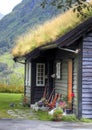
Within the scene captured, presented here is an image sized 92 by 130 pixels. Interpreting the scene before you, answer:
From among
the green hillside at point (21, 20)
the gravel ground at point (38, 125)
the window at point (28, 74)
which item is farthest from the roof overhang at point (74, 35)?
the green hillside at point (21, 20)

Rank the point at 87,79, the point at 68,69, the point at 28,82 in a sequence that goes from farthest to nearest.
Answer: the point at 28,82 → the point at 68,69 → the point at 87,79

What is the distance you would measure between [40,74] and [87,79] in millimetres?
5951

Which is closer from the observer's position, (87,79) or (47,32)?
(87,79)

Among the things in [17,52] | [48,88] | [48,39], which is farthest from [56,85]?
[17,52]

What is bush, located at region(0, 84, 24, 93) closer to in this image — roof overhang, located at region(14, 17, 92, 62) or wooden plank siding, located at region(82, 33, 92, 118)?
wooden plank siding, located at region(82, 33, 92, 118)

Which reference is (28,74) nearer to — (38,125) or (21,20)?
(38,125)

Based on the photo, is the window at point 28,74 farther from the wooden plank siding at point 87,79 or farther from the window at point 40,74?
the wooden plank siding at point 87,79

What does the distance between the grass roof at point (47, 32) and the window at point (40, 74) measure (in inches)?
38.5

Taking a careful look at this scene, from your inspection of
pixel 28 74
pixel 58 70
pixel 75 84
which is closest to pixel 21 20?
pixel 28 74

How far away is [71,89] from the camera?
21047mm

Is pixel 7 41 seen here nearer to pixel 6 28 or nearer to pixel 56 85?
pixel 6 28

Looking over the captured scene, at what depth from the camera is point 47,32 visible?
82.5 ft

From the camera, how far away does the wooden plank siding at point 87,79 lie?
19547 mm

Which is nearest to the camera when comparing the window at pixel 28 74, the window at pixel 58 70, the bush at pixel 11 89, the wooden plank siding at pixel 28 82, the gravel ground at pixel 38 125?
the gravel ground at pixel 38 125
